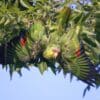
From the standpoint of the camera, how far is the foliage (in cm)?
193

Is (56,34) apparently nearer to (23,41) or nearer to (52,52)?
(52,52)

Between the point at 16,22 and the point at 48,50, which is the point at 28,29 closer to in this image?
the point at 16,22

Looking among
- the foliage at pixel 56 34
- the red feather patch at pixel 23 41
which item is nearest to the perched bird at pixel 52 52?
the foliage at pixel 56 34

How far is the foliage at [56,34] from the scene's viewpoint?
6.34 feet

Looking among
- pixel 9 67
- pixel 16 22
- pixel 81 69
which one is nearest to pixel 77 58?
pixel 81 69

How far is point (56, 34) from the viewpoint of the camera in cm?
195

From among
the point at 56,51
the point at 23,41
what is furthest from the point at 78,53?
the point at 23,41

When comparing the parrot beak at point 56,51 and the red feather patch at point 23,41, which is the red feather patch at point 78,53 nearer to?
the parrot beak at point 56,51

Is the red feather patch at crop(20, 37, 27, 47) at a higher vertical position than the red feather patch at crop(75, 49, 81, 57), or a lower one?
lower

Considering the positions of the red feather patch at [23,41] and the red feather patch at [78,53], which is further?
the red feather patch at [23,41]

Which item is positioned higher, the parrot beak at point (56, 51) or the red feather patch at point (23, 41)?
the parrot beak at point (56, 51)

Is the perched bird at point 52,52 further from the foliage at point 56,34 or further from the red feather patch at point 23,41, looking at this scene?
the red feather patch at point 23,41

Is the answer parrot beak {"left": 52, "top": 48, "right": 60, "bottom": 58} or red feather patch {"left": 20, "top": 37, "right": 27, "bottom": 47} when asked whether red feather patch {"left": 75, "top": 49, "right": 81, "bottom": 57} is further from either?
red feather patch {"left": 20, "top": 37, "right": 27, "bottom": 47}

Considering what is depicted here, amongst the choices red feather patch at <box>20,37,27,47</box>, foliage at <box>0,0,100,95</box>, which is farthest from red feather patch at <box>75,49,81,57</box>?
red feather patch at <box>20,37,27,47</box>
